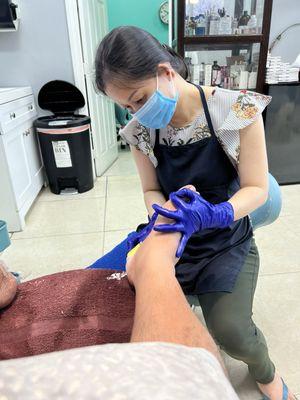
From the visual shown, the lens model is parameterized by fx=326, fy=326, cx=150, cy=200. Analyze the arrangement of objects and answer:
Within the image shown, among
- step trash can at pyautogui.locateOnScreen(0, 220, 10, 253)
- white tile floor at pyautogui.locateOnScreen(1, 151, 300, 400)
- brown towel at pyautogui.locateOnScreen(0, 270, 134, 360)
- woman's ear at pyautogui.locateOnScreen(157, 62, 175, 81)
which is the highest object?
woman's ear at pyautogui.locateOnScreen(157, 62, 175, 81)

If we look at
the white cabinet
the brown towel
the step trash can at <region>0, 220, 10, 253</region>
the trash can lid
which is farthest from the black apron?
the trash can lid

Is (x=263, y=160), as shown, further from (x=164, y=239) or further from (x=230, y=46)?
(x=230, y=46)

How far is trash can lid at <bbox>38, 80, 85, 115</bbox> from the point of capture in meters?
2.84

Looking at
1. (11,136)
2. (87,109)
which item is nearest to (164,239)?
(11,136)

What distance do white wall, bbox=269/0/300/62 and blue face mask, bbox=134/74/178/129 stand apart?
2575mm

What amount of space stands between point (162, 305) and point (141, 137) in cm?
72

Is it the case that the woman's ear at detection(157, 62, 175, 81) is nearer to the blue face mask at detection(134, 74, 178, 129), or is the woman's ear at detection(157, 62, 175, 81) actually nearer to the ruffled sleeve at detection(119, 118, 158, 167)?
the blue face mask at detection(134, 74, 178, 129)

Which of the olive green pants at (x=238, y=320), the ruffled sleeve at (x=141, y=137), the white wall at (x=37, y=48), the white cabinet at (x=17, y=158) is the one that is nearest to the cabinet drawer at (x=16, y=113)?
the white cabinet at (x=17, y=158)

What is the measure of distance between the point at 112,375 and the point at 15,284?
71 centimetres

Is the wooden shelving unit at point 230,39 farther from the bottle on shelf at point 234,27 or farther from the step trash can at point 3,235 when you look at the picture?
the step trash can at point 3,235

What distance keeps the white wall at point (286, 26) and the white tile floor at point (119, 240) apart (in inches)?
50.6

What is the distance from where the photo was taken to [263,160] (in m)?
0.98

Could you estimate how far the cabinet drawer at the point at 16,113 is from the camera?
212 centimetres

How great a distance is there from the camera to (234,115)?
96 centimetres
